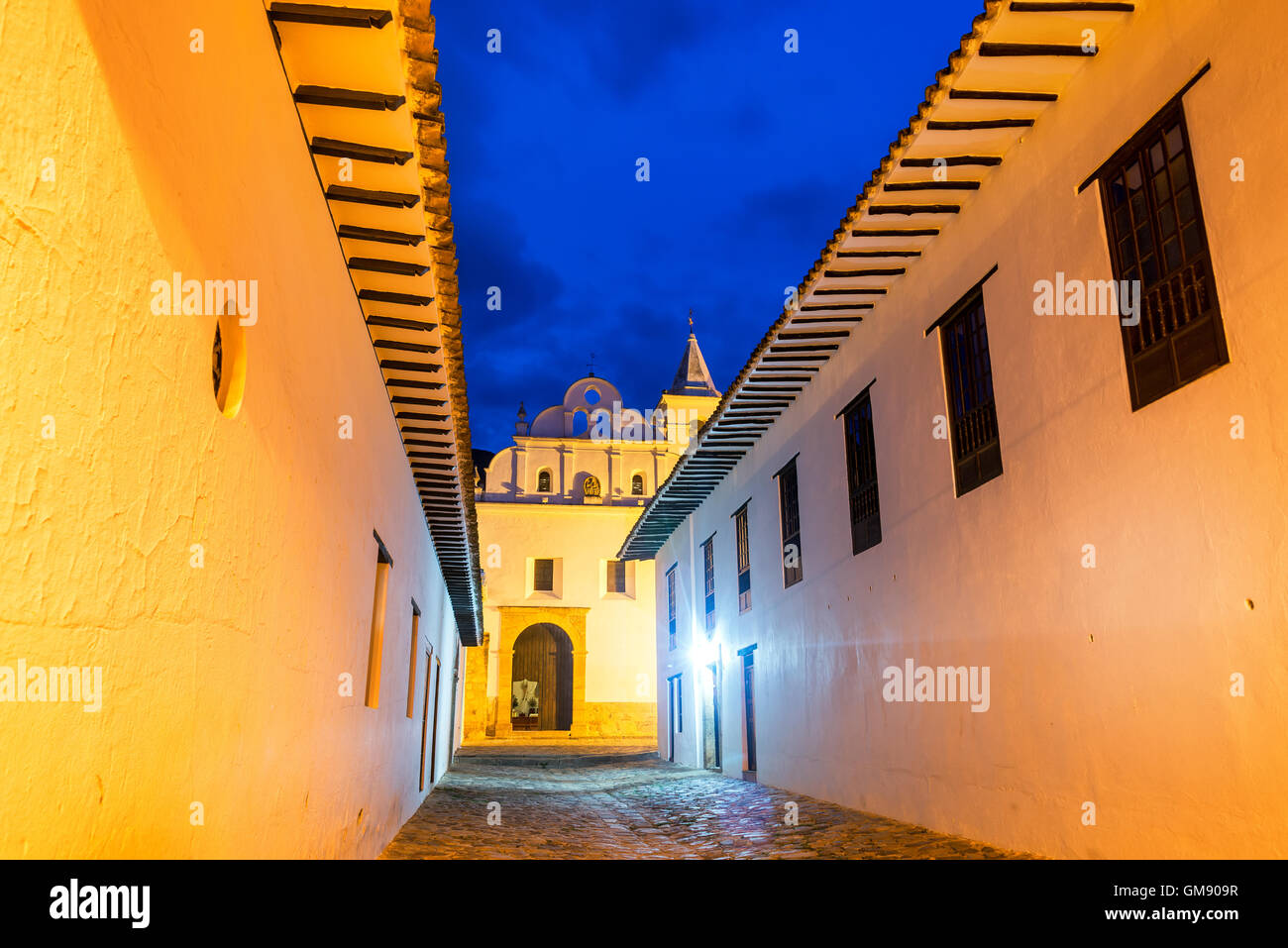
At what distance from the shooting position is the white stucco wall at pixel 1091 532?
4.34 metres

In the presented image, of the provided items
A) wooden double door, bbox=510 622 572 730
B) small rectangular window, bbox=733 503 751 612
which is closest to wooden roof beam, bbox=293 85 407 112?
small rectangular window, bbox=733 503 751 612

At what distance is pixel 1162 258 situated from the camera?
5109mm

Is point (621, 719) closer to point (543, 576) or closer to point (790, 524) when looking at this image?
point (543, 576)

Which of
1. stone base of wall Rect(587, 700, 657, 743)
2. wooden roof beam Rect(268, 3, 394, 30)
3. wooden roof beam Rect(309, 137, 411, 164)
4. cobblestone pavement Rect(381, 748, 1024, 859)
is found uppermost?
wooden roof beam Rect(268, 3, 394, 30)

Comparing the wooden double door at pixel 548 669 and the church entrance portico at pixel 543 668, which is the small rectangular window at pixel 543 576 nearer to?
the church entrance portico at pixel 543 668

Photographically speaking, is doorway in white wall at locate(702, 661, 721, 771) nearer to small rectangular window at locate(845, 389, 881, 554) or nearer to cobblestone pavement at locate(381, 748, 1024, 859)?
cobblestone pavement at locate(381, 748, 1024, 859)

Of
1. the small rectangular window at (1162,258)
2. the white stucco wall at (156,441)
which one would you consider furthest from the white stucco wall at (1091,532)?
the white stucco wall at (156,441)

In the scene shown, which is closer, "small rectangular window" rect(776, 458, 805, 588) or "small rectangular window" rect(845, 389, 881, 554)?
"small rectangular window" rect(845, 389, 881, 554)

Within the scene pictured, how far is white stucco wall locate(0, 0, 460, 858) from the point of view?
1.78 metres

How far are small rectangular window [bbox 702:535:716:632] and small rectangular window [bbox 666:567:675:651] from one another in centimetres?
262

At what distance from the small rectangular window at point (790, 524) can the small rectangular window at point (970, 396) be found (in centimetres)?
385

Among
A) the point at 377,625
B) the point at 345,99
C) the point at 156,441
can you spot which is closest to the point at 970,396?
the point at 377,625

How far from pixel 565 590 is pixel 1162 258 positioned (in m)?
22.7

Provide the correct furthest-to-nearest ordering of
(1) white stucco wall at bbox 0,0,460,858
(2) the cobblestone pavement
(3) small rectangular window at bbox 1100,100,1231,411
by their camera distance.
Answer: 1. (2) the cobblestone pavement
2. (3) small rectangular window at bbox 1100,100,1231,411
3. (1) white stucco wall at bbox 0,0,460,858
